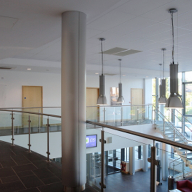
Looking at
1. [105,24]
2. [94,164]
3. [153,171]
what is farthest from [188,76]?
[153,171]

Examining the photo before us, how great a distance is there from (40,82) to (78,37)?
7.88 m

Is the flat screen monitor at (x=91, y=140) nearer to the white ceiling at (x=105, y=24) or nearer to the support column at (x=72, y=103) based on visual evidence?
the support column at (x=72, y=103)

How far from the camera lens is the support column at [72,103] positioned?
9.77ft

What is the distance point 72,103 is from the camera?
117 inches

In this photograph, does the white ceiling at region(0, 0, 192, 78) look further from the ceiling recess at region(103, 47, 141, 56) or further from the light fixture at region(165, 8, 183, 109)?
the light fixture at region(165, 8, 183, 109)

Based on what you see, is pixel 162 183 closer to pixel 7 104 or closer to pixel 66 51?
pixel 66 51

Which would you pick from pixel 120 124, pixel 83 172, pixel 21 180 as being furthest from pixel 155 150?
pixel 120 124

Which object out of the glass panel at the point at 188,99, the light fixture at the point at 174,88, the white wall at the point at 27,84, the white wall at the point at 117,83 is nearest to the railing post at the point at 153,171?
the light fixture at the point at 174,88

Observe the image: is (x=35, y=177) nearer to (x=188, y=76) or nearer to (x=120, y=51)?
(x=120, y=51)

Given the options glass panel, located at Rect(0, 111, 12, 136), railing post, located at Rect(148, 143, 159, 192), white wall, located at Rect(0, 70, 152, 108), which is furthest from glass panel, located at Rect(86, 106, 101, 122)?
railing post, located at Rect(148, 143, 159, 192)

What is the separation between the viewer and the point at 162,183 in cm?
215

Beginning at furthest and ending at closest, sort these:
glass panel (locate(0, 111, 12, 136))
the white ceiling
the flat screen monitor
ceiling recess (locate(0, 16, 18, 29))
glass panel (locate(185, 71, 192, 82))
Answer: glass panel (locate(185, 71, 192, 82)) → glass panel (locate(0, 111, 12, 136)) → ceiling recess (locate(0, 16, 18, 29)) → the flat screen monitor → the white ceiling

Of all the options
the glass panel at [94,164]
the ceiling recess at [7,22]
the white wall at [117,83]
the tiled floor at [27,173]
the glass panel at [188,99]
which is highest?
the ceiling recess at [7,22]

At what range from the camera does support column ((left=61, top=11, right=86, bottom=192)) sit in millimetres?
2979
